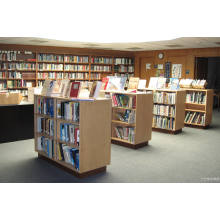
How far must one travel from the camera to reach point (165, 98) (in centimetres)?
755

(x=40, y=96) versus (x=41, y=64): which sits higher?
(x=41, y=64)

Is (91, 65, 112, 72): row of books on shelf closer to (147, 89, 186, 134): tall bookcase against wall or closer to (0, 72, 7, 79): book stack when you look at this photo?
(0, 72, 7, 79): book stack

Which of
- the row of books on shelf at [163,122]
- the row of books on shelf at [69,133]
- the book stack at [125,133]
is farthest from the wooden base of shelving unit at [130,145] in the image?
the row of books on shelf at [69,133]

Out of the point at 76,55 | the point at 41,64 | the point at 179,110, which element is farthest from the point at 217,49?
the point at 41,64

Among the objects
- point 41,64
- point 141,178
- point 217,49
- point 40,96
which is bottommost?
point 141,178

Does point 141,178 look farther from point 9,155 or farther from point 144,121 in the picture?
point 9,155

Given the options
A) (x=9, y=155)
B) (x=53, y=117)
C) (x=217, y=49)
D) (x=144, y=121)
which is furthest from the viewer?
(x=217, y=49)

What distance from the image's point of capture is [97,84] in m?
4.38

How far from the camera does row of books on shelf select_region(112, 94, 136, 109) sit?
597 centimetres

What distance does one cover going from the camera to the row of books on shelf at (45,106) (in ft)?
15.6

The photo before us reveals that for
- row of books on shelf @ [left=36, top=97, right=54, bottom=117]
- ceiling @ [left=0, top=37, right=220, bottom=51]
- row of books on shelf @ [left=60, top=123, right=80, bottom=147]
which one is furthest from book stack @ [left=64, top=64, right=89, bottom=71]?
row of books on shelf @ [left=60, top=123, right=80, bottom=147]

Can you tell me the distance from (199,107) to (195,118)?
0.38m

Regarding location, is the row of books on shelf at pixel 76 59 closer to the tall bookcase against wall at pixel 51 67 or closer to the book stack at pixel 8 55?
the tall bookcase against wall at pixel 51 67
